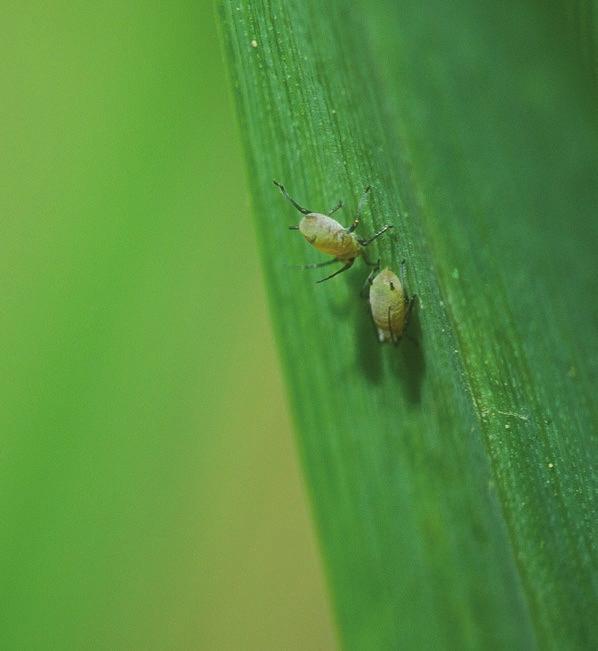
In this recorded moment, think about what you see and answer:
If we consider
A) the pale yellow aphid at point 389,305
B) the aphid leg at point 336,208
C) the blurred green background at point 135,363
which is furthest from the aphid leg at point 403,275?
the blurred green background at point 135,363

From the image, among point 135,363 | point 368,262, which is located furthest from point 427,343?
point 135,363

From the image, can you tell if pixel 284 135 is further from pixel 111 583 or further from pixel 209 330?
pixel 111 583

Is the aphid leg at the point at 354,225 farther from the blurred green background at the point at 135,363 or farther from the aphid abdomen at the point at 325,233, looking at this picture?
the blurred green background at the point at 135,363

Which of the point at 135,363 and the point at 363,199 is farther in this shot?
the point at 135,363

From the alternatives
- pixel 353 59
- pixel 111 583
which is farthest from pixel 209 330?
pixel 353 59

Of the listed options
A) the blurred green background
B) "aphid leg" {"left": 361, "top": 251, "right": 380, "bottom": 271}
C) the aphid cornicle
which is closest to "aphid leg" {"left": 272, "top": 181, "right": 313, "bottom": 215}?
the aphid cornicle

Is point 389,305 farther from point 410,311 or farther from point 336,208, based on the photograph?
point 336,208

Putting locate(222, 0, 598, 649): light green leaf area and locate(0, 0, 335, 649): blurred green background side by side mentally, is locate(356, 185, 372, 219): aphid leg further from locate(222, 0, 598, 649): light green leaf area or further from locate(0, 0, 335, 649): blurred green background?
locate(0, 0, 335, 649): blurred green background
